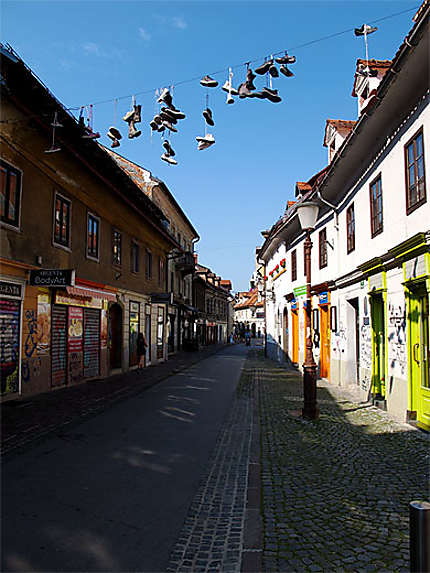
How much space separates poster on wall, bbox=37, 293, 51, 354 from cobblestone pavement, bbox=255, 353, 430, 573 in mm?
6382

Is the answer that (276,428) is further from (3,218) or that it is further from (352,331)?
(3,218)

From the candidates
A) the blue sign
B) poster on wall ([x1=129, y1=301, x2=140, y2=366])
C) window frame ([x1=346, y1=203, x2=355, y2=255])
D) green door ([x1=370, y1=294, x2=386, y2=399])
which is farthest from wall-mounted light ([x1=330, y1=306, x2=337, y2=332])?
poster on wall ([x1=129, y1=301, x2=140, y2=366])

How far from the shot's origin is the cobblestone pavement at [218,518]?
12.1 feet

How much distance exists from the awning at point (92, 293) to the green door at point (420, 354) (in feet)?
31.1

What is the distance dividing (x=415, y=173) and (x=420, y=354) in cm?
329

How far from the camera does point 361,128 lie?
33.1 ft

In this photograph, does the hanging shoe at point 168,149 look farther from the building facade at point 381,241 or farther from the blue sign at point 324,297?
the blue sign at point 324,297

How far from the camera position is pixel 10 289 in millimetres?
10914

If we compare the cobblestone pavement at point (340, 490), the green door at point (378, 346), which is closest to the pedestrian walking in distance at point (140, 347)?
the green door at point (378, 346)

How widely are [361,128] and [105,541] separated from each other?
9.24m

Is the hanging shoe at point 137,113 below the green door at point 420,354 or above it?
above

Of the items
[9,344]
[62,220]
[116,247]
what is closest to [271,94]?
[9,344]

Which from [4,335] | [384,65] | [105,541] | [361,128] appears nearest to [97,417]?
[4,335]

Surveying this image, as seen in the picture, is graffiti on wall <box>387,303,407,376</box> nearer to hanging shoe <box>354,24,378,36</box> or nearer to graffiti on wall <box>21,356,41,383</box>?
hanging shoe <box>354,24,378,36</box>
